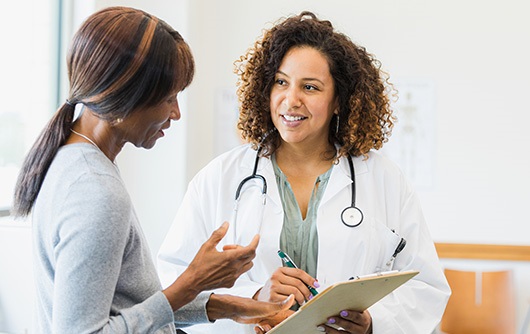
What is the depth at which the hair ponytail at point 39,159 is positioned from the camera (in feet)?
→ 3.41

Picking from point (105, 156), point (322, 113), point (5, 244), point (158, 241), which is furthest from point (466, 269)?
point (105, 156)

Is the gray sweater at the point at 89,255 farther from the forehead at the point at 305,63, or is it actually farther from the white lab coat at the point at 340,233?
the forehead at the point at 305,63

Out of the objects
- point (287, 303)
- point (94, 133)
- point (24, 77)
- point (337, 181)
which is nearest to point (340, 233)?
point (337, 181)

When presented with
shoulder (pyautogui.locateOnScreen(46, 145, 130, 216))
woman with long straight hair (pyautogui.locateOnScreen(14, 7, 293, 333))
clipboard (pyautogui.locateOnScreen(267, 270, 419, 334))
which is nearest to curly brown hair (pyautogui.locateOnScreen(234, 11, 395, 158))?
clipboard (pyautogui.locateOnScreen(267, 270, 419, 334))

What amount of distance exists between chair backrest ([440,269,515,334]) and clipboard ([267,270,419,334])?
67.4 inches

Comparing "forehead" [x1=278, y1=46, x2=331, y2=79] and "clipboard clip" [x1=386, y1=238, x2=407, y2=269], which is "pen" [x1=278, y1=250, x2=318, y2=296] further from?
"forehead" [x1=278, y1=46, x2=331, y2=79]

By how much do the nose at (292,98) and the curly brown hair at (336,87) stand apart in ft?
0.33

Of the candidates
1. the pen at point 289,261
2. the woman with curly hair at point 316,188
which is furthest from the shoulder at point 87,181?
the woman with curly hair at point 316,188

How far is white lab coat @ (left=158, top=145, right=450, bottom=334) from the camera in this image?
1.74 metres

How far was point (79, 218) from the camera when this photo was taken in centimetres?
92

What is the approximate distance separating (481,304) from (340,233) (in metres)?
1.62

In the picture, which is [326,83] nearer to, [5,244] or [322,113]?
[322,113]

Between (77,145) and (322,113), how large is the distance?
922 mm

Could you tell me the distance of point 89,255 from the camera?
0.91m
